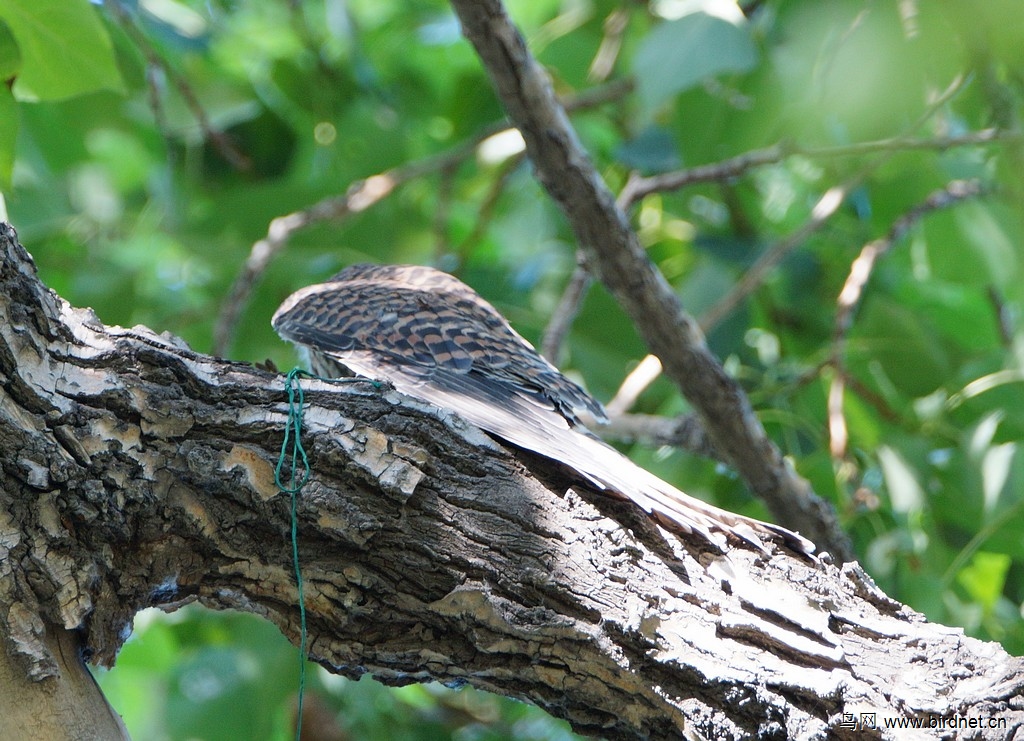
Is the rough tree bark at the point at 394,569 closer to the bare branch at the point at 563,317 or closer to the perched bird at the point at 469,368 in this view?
the perched bird at the point at 469,368

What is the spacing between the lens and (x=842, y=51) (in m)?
2.21

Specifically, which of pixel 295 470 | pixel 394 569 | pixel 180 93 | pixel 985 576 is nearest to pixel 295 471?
pixel 295 470

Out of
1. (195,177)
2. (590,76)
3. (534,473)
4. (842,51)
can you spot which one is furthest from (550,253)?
(534,473)

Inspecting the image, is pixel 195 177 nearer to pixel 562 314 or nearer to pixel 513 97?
pixel 562 314

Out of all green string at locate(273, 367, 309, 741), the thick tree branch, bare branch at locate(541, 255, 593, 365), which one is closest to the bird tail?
green string at locate(273, 367, 309, 741)

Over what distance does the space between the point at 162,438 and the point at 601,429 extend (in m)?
1.62

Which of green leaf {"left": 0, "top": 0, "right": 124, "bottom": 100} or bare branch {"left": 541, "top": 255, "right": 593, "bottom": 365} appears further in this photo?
bare branch {"left": 541, "top": 255, "right": 593, "bottom": 365}

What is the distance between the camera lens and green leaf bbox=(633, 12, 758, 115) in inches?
110

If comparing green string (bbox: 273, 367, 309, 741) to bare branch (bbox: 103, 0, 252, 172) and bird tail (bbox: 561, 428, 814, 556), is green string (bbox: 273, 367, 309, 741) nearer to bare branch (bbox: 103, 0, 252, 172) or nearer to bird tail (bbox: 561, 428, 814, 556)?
bird tail (bbox: 561, 428, 814, 556)

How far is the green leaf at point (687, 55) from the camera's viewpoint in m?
2.79

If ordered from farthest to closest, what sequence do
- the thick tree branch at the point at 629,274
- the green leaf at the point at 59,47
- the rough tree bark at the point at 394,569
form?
the thick tree branch at the point at 629,274, the green leaf at the point at 59,47, the rough tree bark at the point at 394,569

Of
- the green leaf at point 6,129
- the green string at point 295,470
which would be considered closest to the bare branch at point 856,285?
the green string at point 295,470

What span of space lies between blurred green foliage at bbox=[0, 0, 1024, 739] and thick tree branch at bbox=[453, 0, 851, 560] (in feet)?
1.39

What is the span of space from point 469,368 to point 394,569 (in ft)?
2.99
